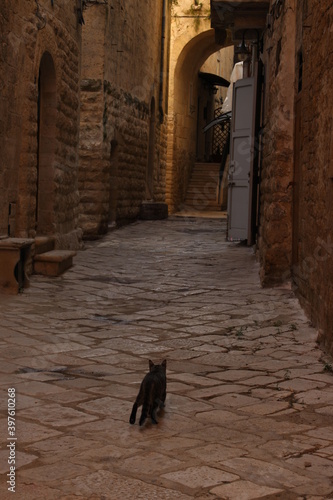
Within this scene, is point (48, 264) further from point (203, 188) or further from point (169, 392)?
point (203, 188)

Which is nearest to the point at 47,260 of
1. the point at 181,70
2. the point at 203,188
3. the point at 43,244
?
the point at 43,244

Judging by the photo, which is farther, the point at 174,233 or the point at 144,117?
the point at 144,117

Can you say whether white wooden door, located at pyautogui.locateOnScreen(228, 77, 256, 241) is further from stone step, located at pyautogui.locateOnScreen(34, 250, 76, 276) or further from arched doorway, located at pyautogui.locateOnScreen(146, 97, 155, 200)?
arched doorway, located at pyautogui.locateOnScreen(146, 97, 155, 200)

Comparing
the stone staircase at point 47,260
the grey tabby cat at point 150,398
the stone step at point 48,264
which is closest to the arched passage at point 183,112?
the stone staircase at point 47,260

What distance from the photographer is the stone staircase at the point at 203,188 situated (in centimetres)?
2444

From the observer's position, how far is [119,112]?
14.8m

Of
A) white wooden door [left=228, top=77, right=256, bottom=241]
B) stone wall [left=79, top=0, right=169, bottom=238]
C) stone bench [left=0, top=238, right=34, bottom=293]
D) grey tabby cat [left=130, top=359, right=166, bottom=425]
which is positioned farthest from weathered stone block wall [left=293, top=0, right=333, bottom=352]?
stone wall [left=79, top=0, right=169, bottom=238]

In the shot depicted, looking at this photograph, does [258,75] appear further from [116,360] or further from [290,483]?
[290,483]

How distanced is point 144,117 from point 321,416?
14.4m

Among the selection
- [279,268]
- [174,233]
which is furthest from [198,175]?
[279,268]

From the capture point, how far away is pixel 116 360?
16.4 feet

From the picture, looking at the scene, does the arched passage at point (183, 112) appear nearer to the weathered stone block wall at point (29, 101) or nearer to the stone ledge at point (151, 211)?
the stone ledge at point (151, 211)

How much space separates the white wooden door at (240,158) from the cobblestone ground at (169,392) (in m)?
4.22

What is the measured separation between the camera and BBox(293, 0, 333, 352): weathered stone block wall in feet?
17.3
